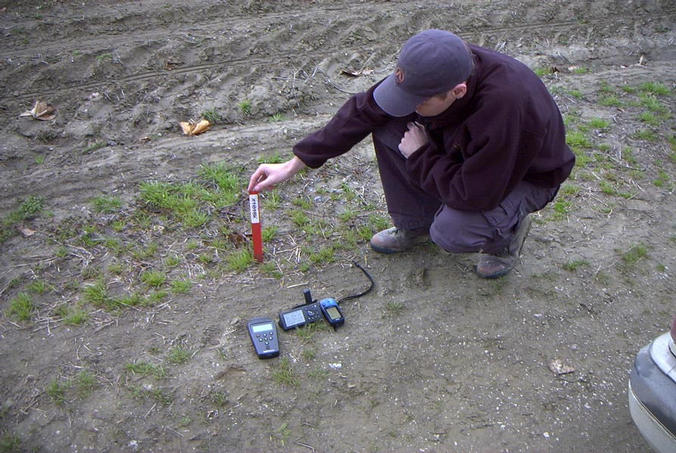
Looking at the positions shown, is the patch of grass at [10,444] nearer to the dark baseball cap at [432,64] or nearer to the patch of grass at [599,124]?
the dark baseball cap at [432,64]

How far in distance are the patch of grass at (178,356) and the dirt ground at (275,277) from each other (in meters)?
0.01

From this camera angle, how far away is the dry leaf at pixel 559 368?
2.81m

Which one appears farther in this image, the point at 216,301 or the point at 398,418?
the point at 216,301

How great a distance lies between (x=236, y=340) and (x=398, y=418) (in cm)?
94

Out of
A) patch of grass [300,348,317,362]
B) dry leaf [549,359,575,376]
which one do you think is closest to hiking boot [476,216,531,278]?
dry leaf [549,359,575,376]

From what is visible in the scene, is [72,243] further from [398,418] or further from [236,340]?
[398,418]

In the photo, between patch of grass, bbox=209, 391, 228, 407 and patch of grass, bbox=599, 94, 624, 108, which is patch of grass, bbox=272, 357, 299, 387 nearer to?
patch of grass, bbox=209, 391, 228, 407

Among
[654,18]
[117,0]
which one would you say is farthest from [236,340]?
[654,18]

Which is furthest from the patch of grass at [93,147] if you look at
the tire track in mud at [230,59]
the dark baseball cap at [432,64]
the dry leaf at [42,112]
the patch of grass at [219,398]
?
the dark baseball cap at [432,64]

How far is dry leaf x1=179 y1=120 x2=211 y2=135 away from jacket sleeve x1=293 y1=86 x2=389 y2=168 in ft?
6.18

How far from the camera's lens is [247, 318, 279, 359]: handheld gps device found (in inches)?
110

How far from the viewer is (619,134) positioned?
4715 millimetres

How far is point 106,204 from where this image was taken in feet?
12.4

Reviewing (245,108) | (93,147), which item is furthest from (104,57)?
(245,108)
